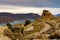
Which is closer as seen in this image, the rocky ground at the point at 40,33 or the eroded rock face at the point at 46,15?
the rocky ground at the point at 40,33

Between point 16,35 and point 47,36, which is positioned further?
point 16,35

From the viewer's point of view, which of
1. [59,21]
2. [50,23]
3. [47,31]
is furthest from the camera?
[59,21]

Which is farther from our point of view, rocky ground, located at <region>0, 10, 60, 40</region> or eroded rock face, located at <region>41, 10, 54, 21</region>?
eroded rock face, located at <region>41, 10, 54, 21</region>

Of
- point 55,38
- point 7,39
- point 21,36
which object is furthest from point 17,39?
point 55,38

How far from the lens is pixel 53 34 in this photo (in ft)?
77.6

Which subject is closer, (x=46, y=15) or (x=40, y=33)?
(x=40, y=33)

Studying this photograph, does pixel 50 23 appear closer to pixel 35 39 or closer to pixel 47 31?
pixel 47 31

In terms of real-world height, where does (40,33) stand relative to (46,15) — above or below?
above

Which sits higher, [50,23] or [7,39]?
[50,23]

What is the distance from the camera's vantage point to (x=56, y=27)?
2611cm

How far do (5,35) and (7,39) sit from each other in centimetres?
56

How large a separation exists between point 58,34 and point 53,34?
0.71 m

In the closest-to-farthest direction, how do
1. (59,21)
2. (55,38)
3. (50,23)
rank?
(55,38) < (50,23) < (59,21)

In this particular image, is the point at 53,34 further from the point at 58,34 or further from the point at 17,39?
the point at 17,39
